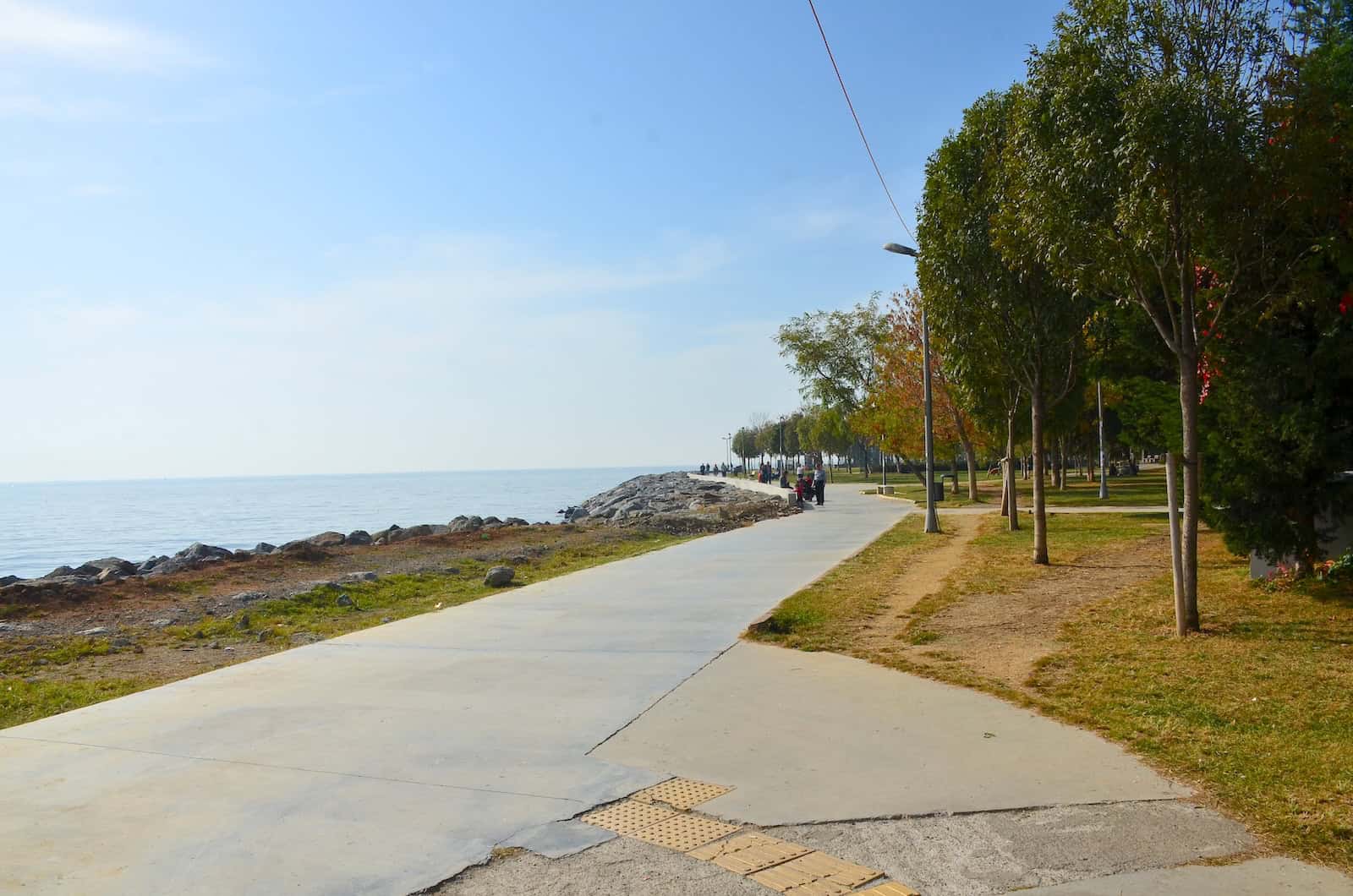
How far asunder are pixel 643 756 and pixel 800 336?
143ft

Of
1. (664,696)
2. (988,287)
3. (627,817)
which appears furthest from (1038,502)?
(627,817)

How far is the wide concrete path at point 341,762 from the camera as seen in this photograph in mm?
4586

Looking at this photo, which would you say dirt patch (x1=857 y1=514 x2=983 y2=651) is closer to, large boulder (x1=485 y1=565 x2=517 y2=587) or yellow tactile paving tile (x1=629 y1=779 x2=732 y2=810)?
yellow tactile paving tile (x1=629 y1=779 x2=732 y2=810)

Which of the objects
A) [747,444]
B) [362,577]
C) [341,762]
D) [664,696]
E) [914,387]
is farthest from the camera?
[747,444]

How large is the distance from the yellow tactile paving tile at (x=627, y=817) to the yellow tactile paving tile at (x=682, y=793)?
0.27 ft

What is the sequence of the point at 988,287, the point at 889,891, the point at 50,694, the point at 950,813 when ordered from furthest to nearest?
the point at 988,287 < the point at 50,694 < the point at 950,813 < the point at 889,891

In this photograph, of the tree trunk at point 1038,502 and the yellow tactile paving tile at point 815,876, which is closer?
the yellow tactile paving tile at point 815,876

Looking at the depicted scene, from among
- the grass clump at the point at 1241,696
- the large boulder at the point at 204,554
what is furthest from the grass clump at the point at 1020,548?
the large boulder at the point at 204,554

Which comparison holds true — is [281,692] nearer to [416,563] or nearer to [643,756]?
[643,756]

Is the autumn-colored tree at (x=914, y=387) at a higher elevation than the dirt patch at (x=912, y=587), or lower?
higher

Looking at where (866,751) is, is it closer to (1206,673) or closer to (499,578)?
(1206,673)

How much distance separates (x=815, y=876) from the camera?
14.2ft

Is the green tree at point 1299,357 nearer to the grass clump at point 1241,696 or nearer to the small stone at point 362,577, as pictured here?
the grass clump at point 1241,696

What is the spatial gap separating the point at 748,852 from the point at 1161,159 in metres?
7.22
